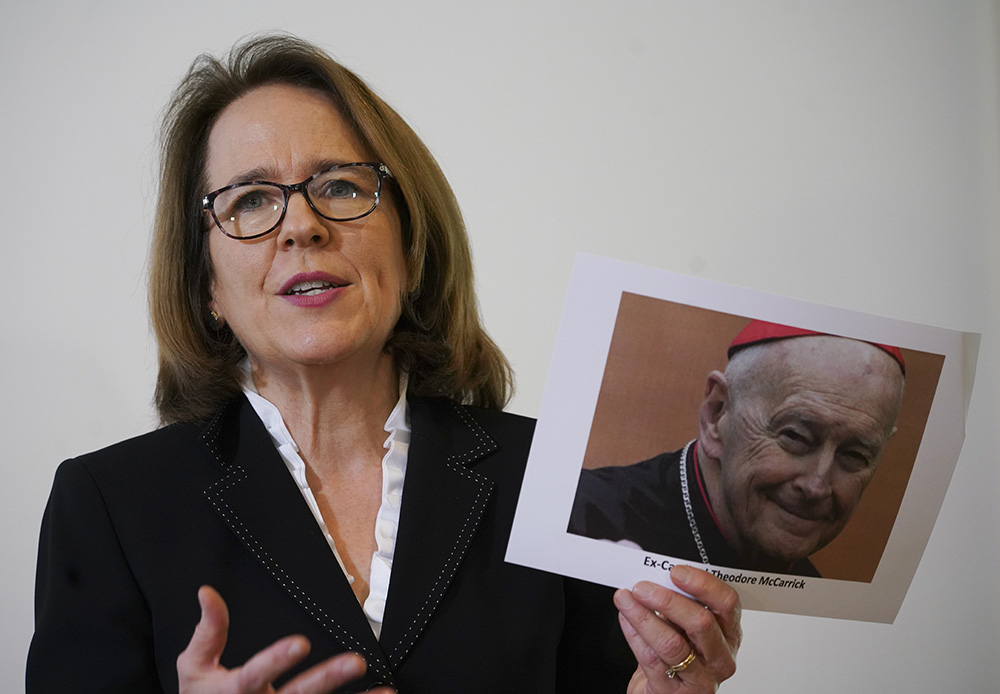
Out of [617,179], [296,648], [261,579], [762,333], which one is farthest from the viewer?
[617,179]

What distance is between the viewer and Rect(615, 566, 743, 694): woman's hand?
1.05m

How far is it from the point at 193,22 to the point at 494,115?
2.62 ft

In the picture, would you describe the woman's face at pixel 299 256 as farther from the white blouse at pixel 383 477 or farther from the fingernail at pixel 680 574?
the fingernail at pixel 680 574

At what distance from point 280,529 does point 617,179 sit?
1.41 m

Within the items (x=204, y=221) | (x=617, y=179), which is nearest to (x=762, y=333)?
(x=204, y=221)

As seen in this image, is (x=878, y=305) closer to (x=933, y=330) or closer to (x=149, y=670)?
(x=933, y=330)

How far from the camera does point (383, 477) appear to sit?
139cm

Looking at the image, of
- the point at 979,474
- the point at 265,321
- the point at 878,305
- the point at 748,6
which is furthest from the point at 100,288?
the point at 979,474

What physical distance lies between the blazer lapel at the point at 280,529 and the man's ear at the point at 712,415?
21.0 inches

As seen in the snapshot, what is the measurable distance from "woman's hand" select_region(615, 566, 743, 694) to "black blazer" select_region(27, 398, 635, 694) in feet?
0.80

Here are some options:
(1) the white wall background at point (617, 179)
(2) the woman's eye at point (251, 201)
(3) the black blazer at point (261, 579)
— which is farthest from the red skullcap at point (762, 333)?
(1) the white wall background at point (617, 179)

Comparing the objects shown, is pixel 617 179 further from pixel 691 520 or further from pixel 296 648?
pixel 296 648

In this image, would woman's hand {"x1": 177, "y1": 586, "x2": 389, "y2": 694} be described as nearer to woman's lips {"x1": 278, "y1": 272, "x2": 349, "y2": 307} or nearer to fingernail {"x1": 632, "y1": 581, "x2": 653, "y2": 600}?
fingernail {"x1": 632, "y1": 581, "x2": 653, "y2": 600}

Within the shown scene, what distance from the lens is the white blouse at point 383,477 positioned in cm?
126
